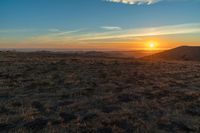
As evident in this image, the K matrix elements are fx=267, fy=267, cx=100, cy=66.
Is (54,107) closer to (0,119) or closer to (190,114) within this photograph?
(0,119)

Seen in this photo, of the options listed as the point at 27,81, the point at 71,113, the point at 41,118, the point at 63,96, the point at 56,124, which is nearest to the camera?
the point at 56,124

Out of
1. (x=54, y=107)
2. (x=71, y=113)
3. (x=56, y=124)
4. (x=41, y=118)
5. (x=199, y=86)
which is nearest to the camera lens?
(x=56, y=124)

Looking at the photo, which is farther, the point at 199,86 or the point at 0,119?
the point at 199,86

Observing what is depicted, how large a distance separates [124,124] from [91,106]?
306 cm

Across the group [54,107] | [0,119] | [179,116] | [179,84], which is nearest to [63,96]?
[54,107]

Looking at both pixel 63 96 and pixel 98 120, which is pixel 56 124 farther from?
pixel 63 96

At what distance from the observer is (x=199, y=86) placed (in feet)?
63.8

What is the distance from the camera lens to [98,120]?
11016 mm

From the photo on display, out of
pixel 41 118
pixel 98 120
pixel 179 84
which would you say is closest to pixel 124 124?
pixel 98 120

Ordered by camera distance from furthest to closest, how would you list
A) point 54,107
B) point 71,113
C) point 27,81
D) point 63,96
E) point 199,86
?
point 27,81 < point 199,86 < point 63,96 < point 54,107 < point 71,113

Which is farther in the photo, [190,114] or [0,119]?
[190,114]

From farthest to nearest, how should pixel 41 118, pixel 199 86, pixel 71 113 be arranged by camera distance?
pixel 199 86, pixel 71 113, pixel 41 118

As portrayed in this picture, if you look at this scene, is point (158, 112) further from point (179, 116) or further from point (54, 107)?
point (54, 107)

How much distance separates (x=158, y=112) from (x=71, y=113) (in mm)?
3976
